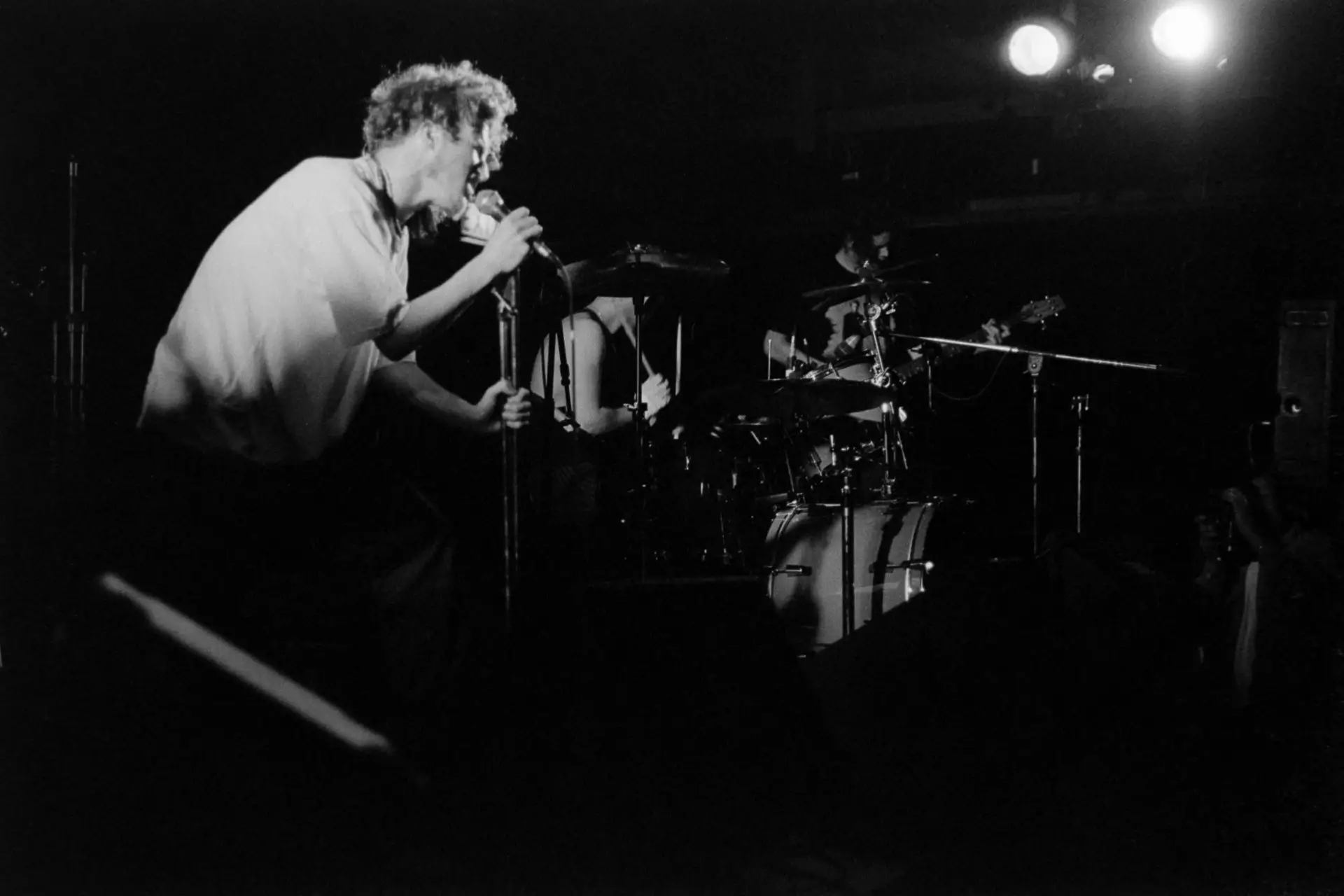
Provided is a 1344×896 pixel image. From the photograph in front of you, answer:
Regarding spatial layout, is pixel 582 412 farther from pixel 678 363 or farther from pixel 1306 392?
pixel 1306 392

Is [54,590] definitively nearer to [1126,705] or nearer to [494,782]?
[494,782]

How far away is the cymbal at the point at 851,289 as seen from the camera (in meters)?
3.60

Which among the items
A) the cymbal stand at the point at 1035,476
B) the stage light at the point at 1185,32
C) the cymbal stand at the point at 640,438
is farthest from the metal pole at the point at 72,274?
the cymbal stand at the point at 1035,476

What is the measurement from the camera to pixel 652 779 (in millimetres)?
2348

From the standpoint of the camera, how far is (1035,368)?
3906 mm

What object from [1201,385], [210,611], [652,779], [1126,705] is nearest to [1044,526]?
[1201,385]

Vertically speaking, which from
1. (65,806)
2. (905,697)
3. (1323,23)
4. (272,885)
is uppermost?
(1323,23)

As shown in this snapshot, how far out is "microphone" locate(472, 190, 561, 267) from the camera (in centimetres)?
270

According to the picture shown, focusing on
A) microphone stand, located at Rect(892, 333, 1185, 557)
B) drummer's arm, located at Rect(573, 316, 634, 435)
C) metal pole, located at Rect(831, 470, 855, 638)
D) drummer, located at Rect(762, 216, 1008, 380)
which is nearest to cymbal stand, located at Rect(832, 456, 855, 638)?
metal pole, located at Rect(831, 470, 855, 638)

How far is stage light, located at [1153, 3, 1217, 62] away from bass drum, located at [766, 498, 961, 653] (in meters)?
1.61

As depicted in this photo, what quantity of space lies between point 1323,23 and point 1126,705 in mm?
2145

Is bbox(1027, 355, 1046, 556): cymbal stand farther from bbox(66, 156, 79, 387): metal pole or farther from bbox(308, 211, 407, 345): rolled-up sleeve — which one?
bbox(66, 156, 79, 387): metal pole

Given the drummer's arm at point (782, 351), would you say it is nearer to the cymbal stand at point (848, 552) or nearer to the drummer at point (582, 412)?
the cymbal stand at point (848, 552)

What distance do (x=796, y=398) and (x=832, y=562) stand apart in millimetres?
707
